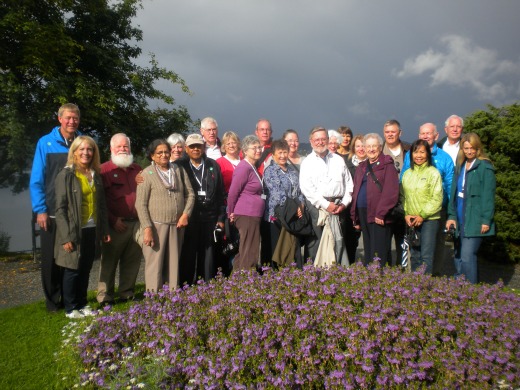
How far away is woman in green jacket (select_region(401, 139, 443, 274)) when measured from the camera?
248 inches

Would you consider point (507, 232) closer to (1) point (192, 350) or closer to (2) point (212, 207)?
(2) point (212, 207)

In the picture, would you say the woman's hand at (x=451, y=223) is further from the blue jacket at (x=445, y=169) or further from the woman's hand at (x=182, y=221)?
the woman's hand at (x=182, y=221)

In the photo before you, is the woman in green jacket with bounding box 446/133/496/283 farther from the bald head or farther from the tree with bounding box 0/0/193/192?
the tree with bounding box 0/0/193/192

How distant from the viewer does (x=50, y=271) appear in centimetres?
614

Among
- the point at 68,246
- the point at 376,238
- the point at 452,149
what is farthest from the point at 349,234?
the point at 68,246

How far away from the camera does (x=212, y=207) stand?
6609 millimetres

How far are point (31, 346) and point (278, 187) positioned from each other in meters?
3.74

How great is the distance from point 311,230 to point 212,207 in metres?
1.49

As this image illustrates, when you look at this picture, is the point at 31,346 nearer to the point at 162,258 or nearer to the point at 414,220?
the point at 162,258

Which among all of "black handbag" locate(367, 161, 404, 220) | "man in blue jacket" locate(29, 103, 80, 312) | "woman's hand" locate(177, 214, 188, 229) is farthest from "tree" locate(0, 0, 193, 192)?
"black handbag" locate(367, 161, 404, 220)

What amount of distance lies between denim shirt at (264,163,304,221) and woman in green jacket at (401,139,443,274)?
5.08 ft

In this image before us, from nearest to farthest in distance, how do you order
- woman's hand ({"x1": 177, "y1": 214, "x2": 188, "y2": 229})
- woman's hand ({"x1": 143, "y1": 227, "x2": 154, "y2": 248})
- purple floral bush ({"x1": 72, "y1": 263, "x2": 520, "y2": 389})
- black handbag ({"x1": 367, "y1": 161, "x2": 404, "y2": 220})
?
purple floral bush ({"x1": 72, "y1": 263, "x2": 520, "y2": 389}) → woman's hand ({"x1": 143, "y1": 227, "x2": 154, "y2": 248}) → woman's hand ({"x1": 177, "y1": 214, "x2": 188, "y2": 229}) → black handbag ({"x1": 367, "y1": 161, "x2": 404, "y2": 220})

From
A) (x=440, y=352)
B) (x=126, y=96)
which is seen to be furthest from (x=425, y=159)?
(x=126, y=96)

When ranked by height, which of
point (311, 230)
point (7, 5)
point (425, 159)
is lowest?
point (311, 230)
